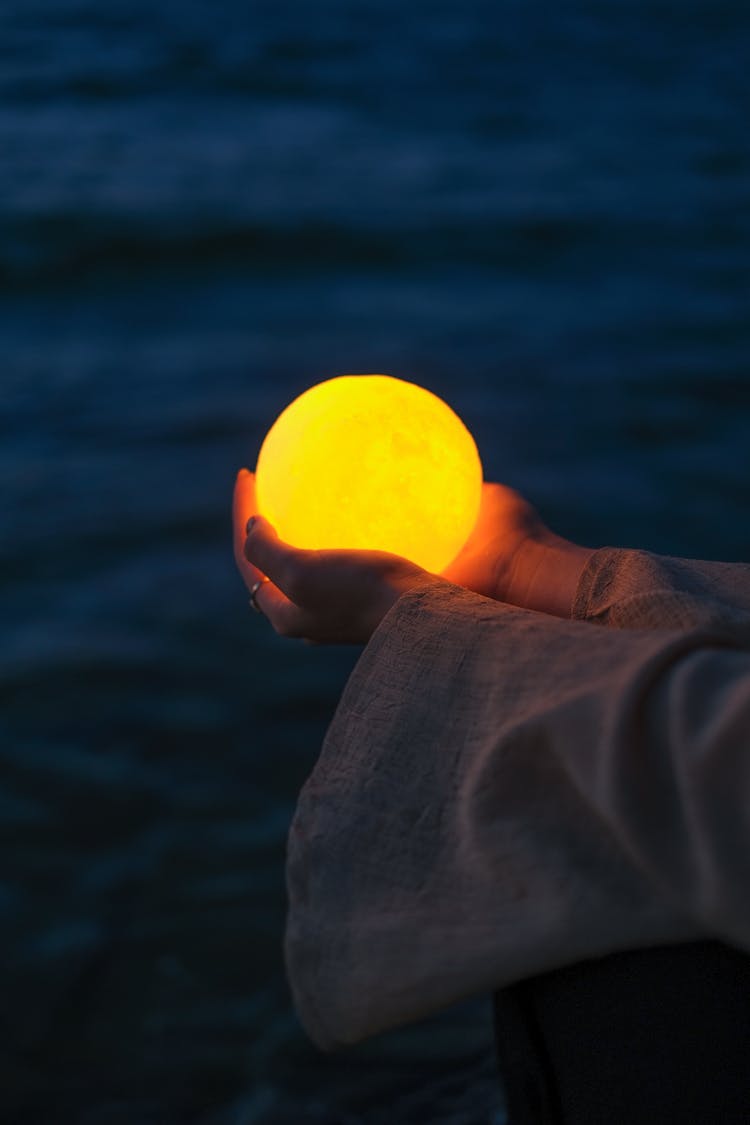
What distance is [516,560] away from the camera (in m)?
1.82

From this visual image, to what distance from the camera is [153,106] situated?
8156 millimetres

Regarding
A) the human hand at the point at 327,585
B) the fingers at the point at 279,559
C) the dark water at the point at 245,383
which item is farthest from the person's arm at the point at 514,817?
the dark water at the point at 245,383

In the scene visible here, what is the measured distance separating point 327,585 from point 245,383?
323 cm

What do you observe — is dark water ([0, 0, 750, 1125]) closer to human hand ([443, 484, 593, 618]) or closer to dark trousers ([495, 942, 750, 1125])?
human hand ([443, 484, 593, 618])

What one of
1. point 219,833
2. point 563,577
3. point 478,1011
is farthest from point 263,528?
point 219,833

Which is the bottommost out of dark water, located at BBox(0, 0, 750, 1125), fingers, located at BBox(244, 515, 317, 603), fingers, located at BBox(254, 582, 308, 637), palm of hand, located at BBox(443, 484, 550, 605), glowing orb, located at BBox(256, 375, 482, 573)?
dark water, located at BBox(0, 0, 750, 1125)

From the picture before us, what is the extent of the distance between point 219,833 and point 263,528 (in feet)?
4.16

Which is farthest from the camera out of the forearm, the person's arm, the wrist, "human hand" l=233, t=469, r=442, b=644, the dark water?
the dark water

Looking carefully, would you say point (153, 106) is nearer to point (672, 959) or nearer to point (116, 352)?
point (116, 352)

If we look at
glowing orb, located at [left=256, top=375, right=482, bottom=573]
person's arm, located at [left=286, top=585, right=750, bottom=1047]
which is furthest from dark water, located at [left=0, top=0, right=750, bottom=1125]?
person's arm, located at [left=286, top=585, right=750, bottom=1047]

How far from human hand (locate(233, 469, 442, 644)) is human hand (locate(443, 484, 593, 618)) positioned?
223 millimetres

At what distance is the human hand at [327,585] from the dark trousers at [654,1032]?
0.48m

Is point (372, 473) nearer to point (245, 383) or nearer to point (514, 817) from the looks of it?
point (514, 817)

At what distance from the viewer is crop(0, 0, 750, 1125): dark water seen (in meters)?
2.43
